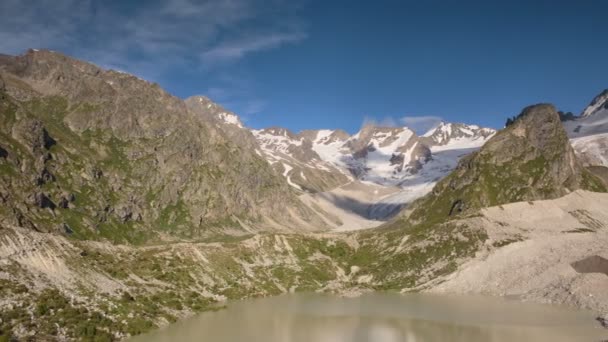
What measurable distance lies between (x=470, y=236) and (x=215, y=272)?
7845cm

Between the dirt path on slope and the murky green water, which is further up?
the dirt path on slope

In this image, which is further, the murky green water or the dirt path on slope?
the dirt path on slope

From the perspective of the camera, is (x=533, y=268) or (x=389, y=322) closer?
(x=389, y=322)

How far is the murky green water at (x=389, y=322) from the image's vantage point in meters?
86.2

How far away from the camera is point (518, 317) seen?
101 metres

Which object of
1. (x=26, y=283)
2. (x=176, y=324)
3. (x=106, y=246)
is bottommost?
(x=176, y=324)

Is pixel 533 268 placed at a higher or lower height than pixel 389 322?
higher

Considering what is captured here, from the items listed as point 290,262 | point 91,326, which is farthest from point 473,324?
point 290,262

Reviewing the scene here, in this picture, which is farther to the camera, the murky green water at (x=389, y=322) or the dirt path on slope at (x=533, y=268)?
the dirt path on slope at (x=533, y=268)

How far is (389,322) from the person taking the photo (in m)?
100

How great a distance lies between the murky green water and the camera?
8619 cm

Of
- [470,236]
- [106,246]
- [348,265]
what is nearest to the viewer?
[106,246]

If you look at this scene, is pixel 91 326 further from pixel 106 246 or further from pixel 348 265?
pixel 348 265

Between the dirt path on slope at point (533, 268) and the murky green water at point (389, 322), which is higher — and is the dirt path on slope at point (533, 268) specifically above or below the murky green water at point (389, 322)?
above
